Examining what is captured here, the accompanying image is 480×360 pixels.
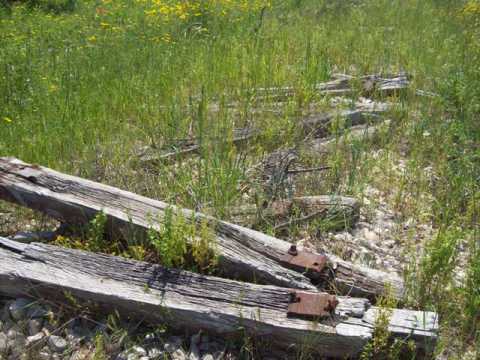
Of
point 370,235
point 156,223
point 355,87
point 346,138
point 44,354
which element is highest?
point 355,87

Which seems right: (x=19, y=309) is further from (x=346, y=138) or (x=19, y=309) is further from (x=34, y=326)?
(x=346, y=138)

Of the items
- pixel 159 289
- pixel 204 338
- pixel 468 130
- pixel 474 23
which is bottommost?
pixel 204 338

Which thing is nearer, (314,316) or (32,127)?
(314,316)

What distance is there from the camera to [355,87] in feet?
19.5

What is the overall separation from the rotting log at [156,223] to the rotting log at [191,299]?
0.58ft

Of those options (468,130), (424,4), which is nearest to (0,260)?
(468,130)

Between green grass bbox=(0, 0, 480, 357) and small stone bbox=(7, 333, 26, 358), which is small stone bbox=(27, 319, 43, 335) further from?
green grass bbox=(0, 0, 480, 357)

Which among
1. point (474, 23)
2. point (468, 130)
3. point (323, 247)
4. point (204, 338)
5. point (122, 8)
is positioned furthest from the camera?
point (122, 8)

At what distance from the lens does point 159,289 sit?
2.95 m

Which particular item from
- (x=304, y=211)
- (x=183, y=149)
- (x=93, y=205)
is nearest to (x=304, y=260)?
(x=304, y=211)

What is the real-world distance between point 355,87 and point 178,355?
4.08 meters

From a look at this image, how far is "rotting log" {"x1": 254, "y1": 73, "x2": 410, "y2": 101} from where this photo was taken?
5555 mm

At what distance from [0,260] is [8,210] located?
34.8 inches

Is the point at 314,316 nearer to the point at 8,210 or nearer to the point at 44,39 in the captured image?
the point at 8,210
